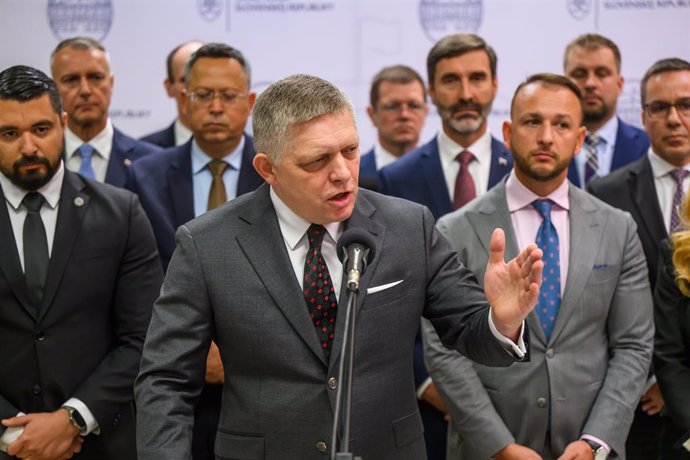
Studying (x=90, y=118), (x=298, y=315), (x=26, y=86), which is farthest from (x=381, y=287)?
(x=90, y=118)

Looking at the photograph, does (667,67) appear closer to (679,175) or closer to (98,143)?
(679,175)

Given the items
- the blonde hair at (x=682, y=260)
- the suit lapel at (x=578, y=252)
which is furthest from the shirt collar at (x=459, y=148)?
the blonde hair at (x=682, y=260)

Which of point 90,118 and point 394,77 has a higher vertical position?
point 394,77

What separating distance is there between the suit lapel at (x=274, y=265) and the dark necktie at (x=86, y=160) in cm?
216

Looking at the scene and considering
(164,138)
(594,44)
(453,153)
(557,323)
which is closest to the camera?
(557,323)

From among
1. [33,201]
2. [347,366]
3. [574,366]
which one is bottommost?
[574,366]

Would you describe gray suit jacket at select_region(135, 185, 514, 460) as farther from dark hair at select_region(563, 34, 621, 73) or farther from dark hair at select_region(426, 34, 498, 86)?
dark hair at select_region(563, 34, 621, 73)

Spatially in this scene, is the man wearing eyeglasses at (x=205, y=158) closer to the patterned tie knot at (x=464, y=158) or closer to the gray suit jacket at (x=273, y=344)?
the patterned tie knot at (x=464, y=158)

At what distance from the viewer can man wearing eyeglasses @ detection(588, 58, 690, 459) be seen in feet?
13.2

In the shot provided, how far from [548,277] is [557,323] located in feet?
0.57

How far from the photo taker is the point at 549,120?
12.0 ft

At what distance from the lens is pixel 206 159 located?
14.0 feet

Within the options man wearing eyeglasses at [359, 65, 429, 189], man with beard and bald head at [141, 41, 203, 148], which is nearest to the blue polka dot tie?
man wearing eyeglasses at [359, 65, 429, 189]

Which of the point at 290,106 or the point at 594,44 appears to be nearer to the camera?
the point at 290,106
